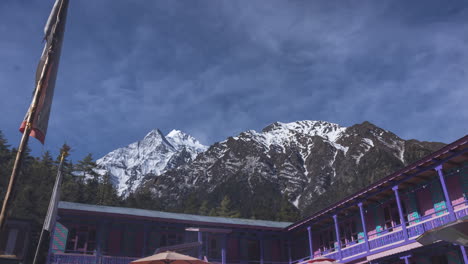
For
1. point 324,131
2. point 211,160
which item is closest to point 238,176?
point 211,160

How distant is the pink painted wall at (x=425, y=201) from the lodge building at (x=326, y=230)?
0.05 ft

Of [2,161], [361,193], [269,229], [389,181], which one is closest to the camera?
[389,181]

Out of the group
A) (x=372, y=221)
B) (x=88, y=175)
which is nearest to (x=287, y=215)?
(x=88, y=175)

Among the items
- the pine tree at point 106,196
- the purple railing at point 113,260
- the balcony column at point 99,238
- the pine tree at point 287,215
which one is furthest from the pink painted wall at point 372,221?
the pine tree at point 106,196

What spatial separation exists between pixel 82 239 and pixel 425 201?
19.3 metres

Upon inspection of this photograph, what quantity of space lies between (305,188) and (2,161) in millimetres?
103351

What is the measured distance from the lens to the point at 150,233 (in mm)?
26219

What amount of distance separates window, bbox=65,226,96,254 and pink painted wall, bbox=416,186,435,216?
720 inches

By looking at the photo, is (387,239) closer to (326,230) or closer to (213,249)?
(326,230)

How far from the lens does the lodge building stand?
17.8 metres

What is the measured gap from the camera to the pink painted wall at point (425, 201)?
63.2ft

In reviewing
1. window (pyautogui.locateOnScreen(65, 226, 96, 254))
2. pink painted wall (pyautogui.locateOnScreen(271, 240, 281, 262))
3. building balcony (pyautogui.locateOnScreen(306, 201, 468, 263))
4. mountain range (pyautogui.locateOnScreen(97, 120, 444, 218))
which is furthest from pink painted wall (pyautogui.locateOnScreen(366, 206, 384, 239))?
mountain range (pyautogui.locateOnScreen(97, 120, 444, 218))

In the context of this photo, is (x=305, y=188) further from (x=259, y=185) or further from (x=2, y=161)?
(x=2, y=161)

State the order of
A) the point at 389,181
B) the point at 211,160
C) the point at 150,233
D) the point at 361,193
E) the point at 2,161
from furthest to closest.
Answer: the point at 211,160 → the point at 2,161 → the point at 150,233 → the point at 361,193 → the point at 389,181
